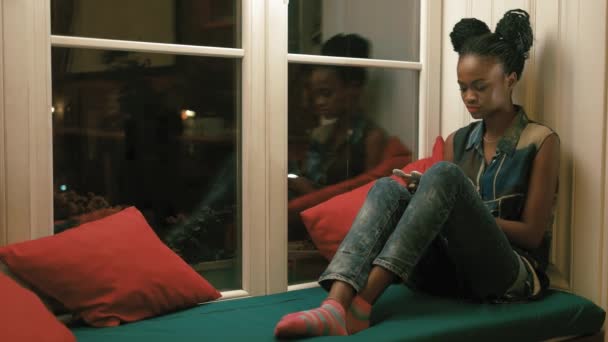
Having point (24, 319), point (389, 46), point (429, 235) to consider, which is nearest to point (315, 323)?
point (429, 235)

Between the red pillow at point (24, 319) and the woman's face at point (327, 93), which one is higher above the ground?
the woman's face at point (327, 93)

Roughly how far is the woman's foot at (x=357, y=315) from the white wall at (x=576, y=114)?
0.86 meters

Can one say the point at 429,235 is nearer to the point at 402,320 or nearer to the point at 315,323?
the point at 402,320

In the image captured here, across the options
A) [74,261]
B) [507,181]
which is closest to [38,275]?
[74,261]

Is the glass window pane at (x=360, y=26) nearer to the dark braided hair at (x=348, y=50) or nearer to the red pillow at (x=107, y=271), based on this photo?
the dark braided hair at (x=348, y=50)

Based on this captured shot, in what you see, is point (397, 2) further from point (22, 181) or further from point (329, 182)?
point (22, 181)

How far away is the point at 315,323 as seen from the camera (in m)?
1.69

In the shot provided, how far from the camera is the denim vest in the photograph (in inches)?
86.8

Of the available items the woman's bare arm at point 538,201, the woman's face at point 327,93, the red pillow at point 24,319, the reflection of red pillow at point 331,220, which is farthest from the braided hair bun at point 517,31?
the red pillow at point 24,319

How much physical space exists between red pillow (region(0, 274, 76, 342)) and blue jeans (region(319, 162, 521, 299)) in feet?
2.33

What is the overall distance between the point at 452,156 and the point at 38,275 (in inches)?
58.5

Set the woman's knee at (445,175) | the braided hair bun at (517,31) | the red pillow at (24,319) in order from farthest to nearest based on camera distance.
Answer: the braided hair bun at (517,31), the woman's knee at (445,175), the red pillow at (24,319)

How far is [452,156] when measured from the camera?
2.49m

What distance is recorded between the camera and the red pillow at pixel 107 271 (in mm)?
1786
